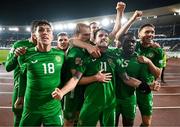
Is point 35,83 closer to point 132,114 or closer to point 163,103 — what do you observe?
point 132,114

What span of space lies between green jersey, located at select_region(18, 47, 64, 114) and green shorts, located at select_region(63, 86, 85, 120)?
0.85 metres

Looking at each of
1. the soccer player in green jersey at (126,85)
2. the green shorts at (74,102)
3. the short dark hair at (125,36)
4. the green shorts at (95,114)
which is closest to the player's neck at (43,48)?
the green shorts at (95,114)

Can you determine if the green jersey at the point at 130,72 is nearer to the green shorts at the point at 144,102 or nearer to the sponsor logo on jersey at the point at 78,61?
the green shorts at the point at 144,102

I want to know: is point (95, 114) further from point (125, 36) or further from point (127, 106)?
point (125, 36)

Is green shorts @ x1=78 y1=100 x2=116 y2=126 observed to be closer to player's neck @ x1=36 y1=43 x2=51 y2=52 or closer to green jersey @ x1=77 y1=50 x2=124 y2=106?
green jersey @ x1=77 y1=50 x2=124 y2=106

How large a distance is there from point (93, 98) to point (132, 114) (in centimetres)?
113

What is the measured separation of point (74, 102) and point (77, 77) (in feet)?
3.16

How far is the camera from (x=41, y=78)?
3658mm

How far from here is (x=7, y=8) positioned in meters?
52.2

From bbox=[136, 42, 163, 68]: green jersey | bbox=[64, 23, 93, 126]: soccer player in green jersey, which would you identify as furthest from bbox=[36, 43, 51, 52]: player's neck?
bbox=[136, 42, 163, 68]: green jersey

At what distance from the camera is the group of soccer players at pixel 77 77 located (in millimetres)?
3656

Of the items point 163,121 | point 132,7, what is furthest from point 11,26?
point 163,121

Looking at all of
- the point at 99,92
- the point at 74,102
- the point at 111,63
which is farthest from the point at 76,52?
the point at 74,102

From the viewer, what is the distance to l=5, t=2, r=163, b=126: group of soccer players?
144 inches
